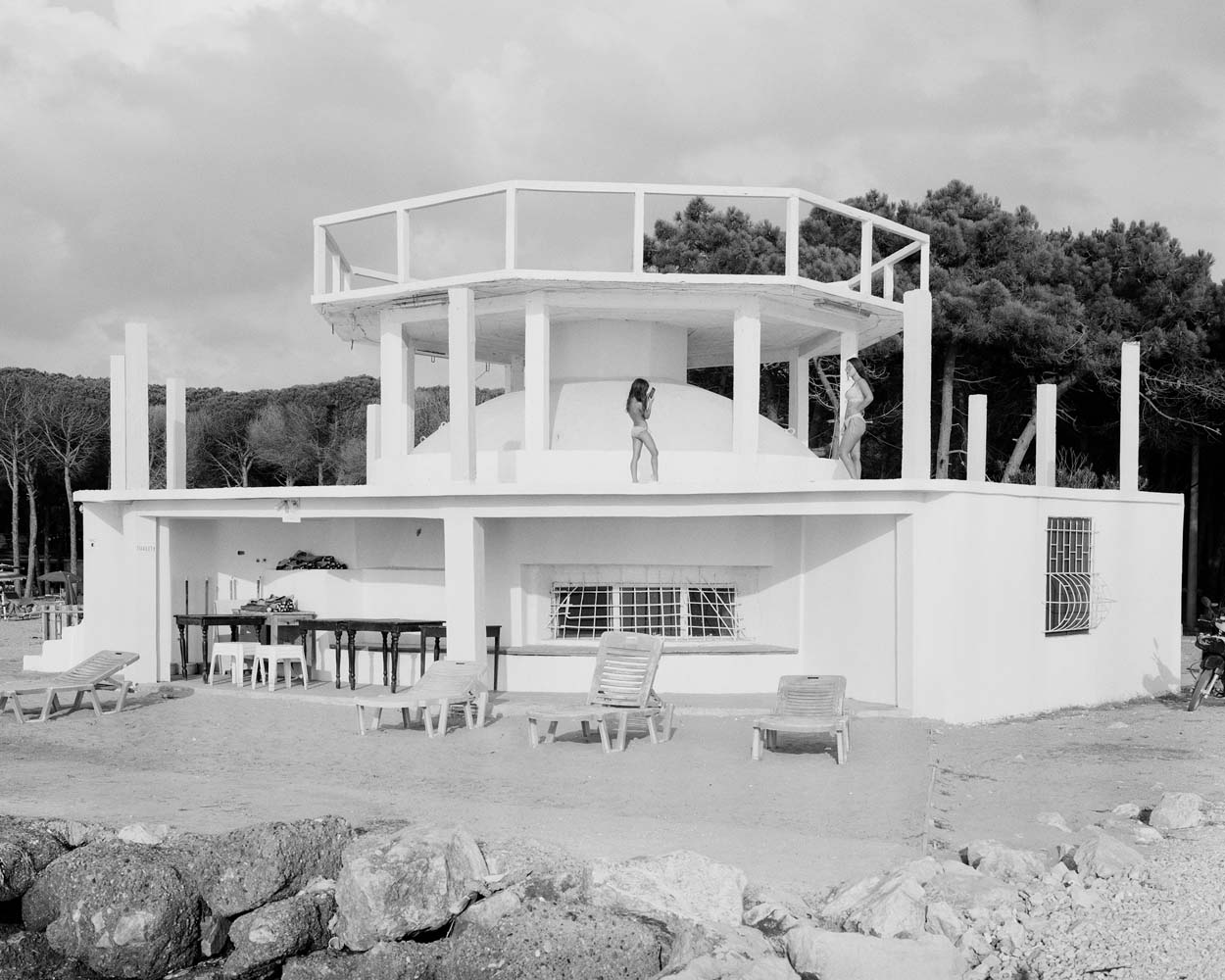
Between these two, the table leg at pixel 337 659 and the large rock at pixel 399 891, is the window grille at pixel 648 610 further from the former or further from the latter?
the large rock at pixel 399 891

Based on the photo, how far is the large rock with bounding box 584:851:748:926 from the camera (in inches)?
278

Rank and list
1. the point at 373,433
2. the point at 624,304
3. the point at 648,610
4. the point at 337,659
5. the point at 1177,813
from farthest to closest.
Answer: the point at 373,433 < the point at 648,610 < the point at 624,304 < the point at 337,659 < the point at 1177,813

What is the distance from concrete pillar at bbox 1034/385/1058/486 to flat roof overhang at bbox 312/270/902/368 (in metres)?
2.59

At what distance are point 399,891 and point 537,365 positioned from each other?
912 centimetres

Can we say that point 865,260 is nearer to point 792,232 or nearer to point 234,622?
point 792,232

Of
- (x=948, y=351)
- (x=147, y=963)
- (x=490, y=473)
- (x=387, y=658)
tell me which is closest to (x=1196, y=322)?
(x=948, y=351)

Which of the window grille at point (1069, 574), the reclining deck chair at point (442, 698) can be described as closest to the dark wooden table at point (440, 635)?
the reclining deck chair at point (442, 698)

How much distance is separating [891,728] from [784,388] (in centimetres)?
1967

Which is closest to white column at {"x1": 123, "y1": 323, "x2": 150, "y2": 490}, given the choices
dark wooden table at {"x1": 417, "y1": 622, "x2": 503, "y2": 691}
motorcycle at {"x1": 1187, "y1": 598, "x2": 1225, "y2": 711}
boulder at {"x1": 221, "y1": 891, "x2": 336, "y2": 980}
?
dark wooden table at {"x1": 417, "y1": 622, "x2": 503, "y2": 691}

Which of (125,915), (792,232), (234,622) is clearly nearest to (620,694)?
(125,915)

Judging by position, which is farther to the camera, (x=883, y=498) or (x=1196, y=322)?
(x=1196, y=322)

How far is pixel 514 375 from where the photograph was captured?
2158 cm

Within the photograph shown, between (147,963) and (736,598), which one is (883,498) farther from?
Result: (147,963)

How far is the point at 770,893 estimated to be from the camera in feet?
23.9
